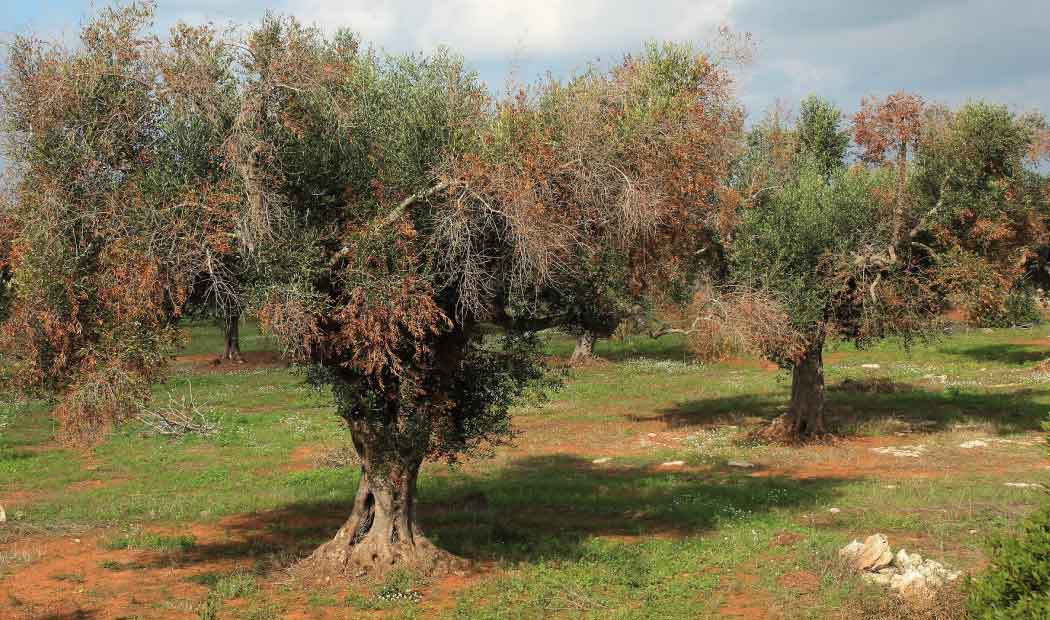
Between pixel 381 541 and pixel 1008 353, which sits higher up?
pixel 1008 353

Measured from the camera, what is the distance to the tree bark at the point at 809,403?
3011cm

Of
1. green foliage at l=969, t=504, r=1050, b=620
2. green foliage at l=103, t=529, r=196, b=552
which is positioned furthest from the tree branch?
green foliage at l=969, t=504, r=1050, b=620

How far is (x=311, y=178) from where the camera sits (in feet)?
49.2

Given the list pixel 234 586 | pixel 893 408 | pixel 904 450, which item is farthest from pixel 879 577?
pixel 893 408

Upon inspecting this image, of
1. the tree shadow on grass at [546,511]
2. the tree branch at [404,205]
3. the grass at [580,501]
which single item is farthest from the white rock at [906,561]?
the tree branch at [404,205]

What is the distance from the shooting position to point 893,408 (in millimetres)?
35375

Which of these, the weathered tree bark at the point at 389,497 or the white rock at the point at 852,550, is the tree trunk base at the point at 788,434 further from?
the weathered tree bark at the point at 389,497

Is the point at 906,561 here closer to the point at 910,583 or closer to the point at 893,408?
the point at 910,583

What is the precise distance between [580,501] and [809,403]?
1082 centimetres

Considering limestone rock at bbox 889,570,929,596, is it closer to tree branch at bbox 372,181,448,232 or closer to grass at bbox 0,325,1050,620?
grass at bbox 0,325,1050,620

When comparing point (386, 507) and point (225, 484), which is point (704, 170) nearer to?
point (386, 507)

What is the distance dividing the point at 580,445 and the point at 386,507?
569 inches

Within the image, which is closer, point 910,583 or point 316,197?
point 910,583

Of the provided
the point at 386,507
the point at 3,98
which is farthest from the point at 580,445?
the point at 3,98
